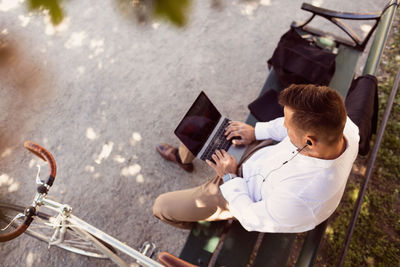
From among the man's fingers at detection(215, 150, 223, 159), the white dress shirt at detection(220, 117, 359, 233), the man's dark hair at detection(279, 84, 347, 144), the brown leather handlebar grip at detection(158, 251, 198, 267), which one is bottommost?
the man's fingers at detection(215, 150, 223, 159)

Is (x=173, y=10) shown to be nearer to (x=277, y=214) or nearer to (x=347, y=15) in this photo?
(x=347, y=15)

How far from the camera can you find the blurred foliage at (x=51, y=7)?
426 centimetres

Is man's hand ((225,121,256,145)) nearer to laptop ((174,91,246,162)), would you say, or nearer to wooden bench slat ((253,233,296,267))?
laptop ((174,91,246,162))

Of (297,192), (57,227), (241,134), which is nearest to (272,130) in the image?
(241,134)

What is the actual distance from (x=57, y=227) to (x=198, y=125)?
1.32 m

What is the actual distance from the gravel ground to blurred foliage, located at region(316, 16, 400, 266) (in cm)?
140

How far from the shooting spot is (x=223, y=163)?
6.81ft

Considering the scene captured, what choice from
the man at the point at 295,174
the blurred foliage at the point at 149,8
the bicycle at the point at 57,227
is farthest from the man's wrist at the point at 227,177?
the blurred foliage at the point at 149,8

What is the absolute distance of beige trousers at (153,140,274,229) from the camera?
202 centimetres

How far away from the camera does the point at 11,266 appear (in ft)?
8.71

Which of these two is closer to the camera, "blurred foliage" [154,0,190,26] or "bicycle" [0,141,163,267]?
"bicycle" [0,141,163,267]

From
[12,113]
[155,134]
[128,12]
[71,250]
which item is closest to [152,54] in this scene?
[128,12]

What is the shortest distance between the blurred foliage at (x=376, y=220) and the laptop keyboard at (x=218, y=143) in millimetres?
1427

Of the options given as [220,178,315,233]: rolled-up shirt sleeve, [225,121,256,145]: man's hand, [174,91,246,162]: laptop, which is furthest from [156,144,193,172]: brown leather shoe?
[220,178,315,233]: rolled-up shirt sleeve
